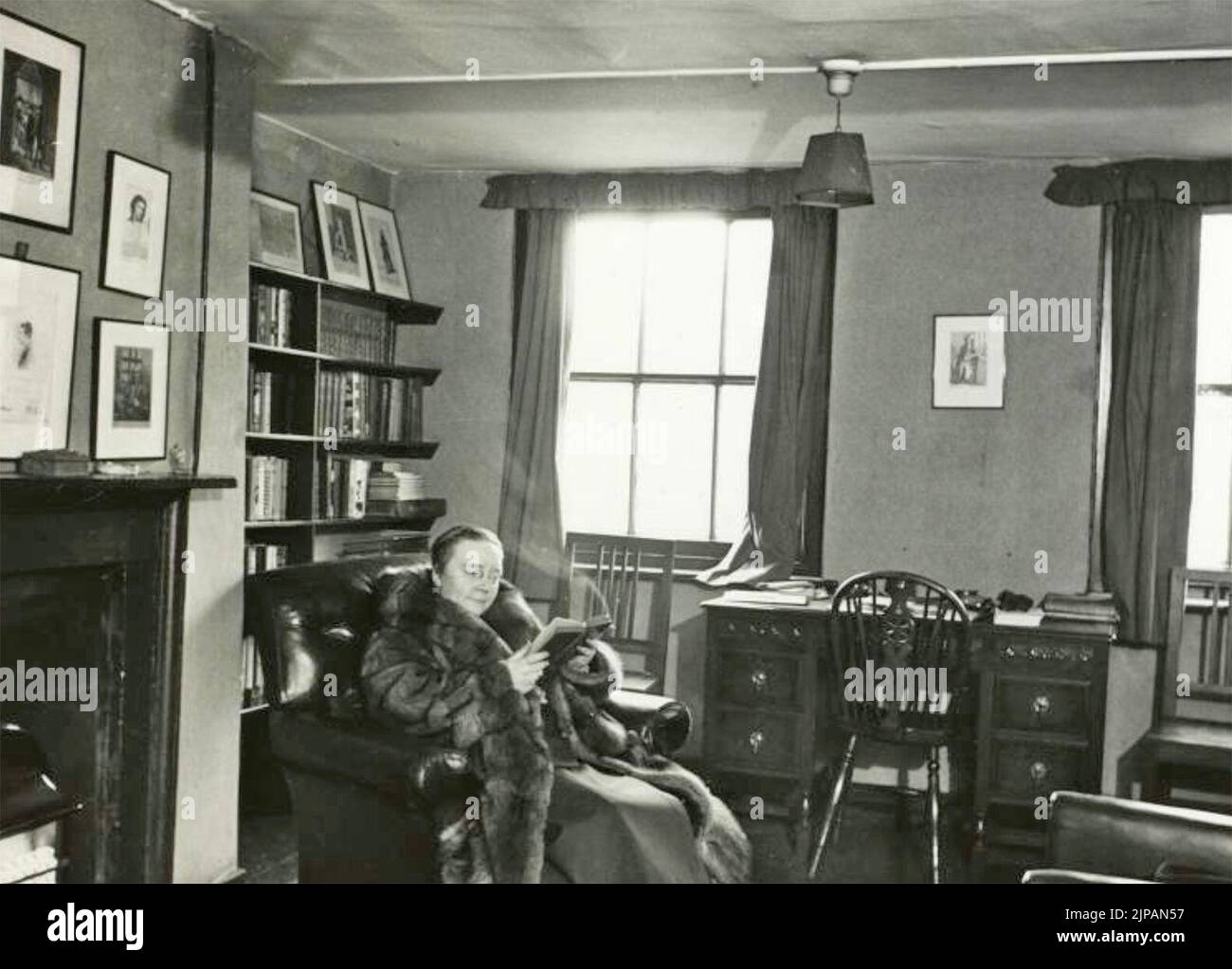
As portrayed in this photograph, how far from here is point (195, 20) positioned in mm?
3848

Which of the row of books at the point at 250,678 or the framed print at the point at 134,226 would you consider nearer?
the framed print at the point at 134,226

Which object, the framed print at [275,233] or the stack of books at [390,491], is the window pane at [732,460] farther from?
the framed print at [275,233]

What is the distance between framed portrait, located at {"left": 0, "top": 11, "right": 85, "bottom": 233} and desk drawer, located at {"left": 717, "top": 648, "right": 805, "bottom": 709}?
2.72 meters

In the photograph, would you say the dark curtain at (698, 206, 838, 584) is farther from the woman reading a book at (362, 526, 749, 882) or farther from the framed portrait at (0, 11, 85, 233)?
the framed portrait at (0, 11, 85, 233)

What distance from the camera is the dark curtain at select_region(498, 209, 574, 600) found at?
581 centimetres

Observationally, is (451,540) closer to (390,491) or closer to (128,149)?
(128,149)

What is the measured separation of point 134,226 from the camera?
3.60 metres

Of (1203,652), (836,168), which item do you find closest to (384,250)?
(836,168)

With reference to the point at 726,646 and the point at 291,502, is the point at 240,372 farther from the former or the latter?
the point at 726,646

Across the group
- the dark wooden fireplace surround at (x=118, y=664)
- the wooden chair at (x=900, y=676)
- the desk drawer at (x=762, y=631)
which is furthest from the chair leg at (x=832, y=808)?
the dark wooden fireplace surround at (x=118, y=664)

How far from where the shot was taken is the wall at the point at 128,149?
3.37m

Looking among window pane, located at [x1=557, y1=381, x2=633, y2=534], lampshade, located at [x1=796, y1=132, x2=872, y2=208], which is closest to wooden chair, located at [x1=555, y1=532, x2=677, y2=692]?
window pane, located at [x1=557, y1=381, x2=633, y2=534]

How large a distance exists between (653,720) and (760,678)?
122cm

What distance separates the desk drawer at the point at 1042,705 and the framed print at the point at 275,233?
3.06 m
